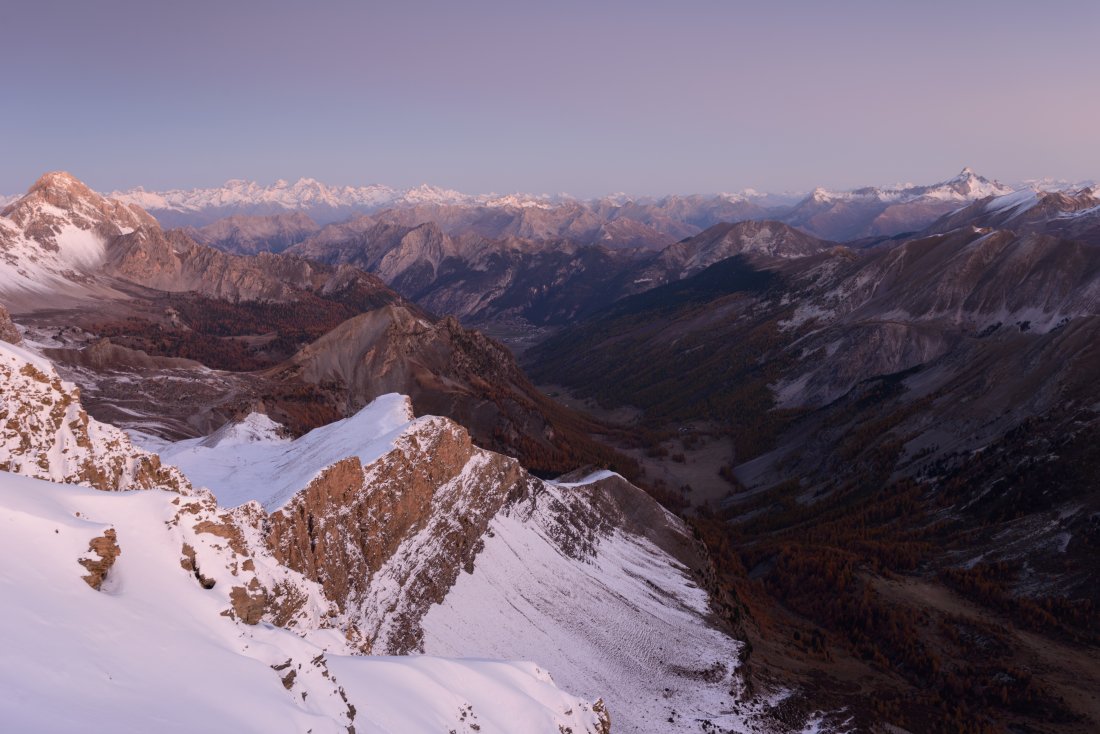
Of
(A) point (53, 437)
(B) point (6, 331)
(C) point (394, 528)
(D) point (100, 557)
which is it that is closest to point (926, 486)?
(C) point (394, 528)

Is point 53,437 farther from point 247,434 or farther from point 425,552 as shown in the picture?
point 247,434

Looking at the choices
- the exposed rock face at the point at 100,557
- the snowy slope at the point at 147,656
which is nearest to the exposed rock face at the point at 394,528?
the snowy slope at the point at 147,656

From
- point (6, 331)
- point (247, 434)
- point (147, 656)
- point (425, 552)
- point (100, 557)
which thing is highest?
point (6, 331)

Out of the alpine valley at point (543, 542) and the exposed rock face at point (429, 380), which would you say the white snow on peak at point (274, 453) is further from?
the exposed rock face at point (429, 380)

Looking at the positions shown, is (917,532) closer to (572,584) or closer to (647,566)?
(647,566)

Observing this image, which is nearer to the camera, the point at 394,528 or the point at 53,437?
the point at 53,437
